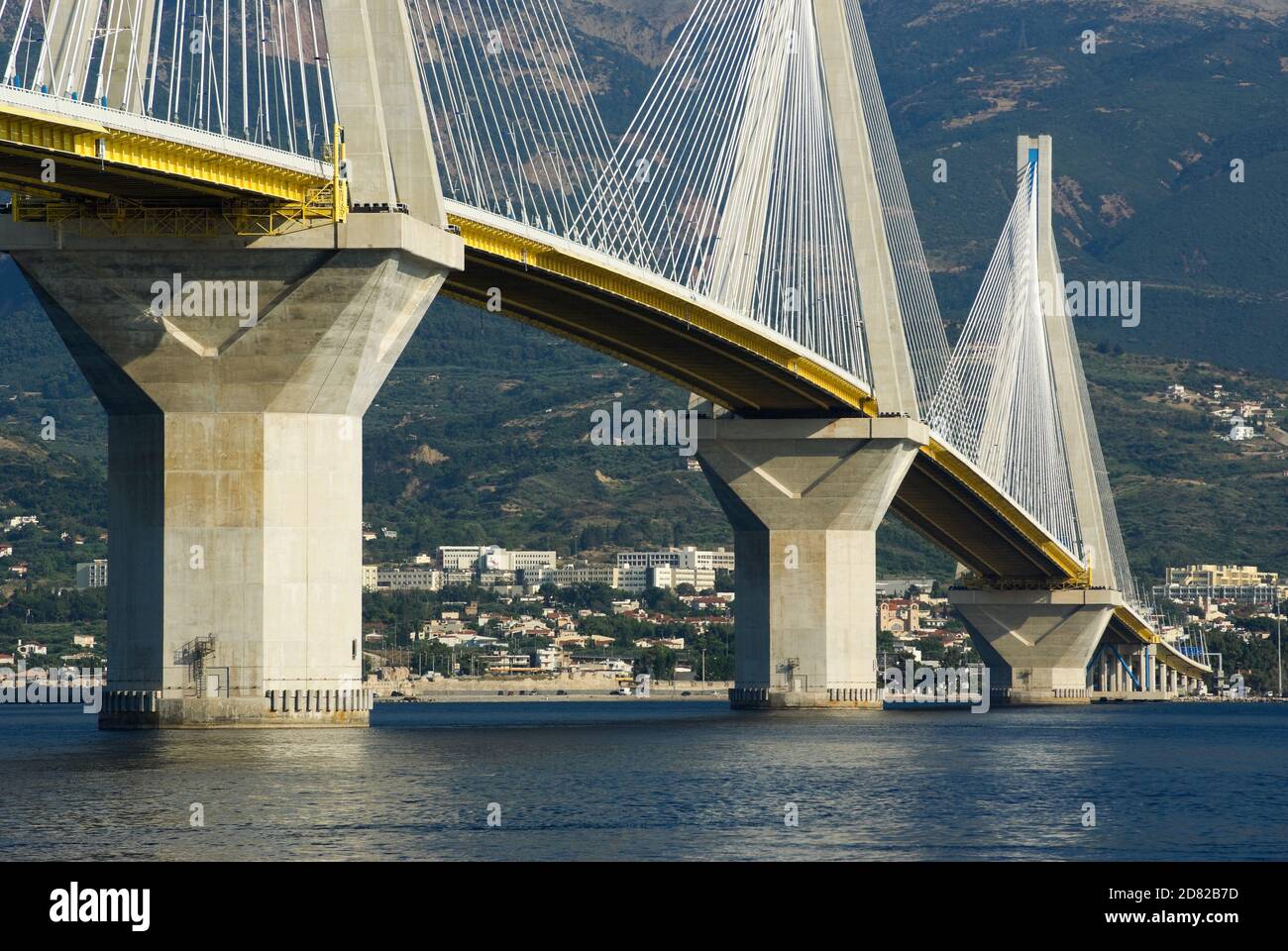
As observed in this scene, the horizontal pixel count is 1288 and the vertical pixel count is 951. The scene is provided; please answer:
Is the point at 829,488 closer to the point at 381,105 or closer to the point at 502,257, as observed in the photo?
the point at 502,257

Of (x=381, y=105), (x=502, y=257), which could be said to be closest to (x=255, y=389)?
Result: (x=381, y=105)

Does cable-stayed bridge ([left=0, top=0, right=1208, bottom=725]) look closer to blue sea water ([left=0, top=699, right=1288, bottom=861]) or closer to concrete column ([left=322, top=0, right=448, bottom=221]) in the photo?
concrete column ([left=322, top=0, right=448, bottom=221])

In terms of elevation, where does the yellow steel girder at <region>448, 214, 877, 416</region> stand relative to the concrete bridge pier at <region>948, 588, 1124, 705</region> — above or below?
above

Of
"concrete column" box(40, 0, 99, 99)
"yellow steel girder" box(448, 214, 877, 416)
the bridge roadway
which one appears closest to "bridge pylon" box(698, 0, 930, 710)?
the bridge roadway

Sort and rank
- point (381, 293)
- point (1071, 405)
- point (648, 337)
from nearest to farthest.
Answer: point (381, 293), point (648, 337), point (1071, 405)
